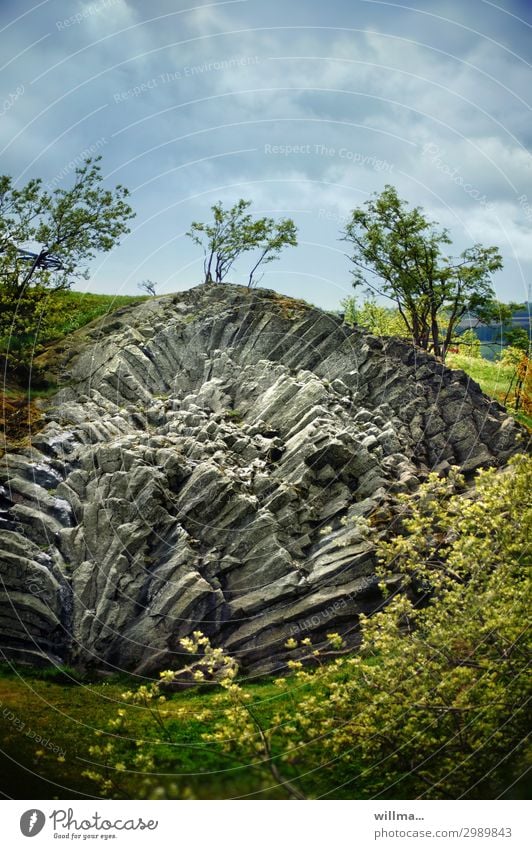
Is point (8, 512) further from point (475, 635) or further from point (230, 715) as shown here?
point (475, 635)

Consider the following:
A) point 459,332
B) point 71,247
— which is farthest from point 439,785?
point 459,332

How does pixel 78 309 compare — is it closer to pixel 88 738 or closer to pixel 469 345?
pixel 469 345

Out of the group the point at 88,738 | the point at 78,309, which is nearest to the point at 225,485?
the point at 88,738

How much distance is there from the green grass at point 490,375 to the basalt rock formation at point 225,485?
10.1m

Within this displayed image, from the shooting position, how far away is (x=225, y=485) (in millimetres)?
26562

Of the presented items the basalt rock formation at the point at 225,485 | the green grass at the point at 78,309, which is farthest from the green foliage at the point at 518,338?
the green grass at the point at 78,309

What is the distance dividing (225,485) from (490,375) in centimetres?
3136

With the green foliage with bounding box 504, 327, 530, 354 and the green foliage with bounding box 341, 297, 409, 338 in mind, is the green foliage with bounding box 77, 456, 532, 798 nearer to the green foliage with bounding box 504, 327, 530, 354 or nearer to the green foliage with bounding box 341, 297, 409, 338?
the green foliage with bounding box 504, 327, 530, 354

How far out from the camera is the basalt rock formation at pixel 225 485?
23703 mm

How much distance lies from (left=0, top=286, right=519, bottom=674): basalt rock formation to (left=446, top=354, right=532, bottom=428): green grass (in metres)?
10.1

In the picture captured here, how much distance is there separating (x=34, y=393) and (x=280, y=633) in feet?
67.4

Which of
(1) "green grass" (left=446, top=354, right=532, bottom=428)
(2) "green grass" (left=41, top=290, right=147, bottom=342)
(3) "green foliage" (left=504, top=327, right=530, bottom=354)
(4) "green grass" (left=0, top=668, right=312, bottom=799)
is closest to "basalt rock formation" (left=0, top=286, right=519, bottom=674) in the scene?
(4) "green grass" (left=0, top=668, right=312, bottom=799)

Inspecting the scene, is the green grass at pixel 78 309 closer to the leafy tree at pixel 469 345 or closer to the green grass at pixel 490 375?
the green grass at pixel 490 375
